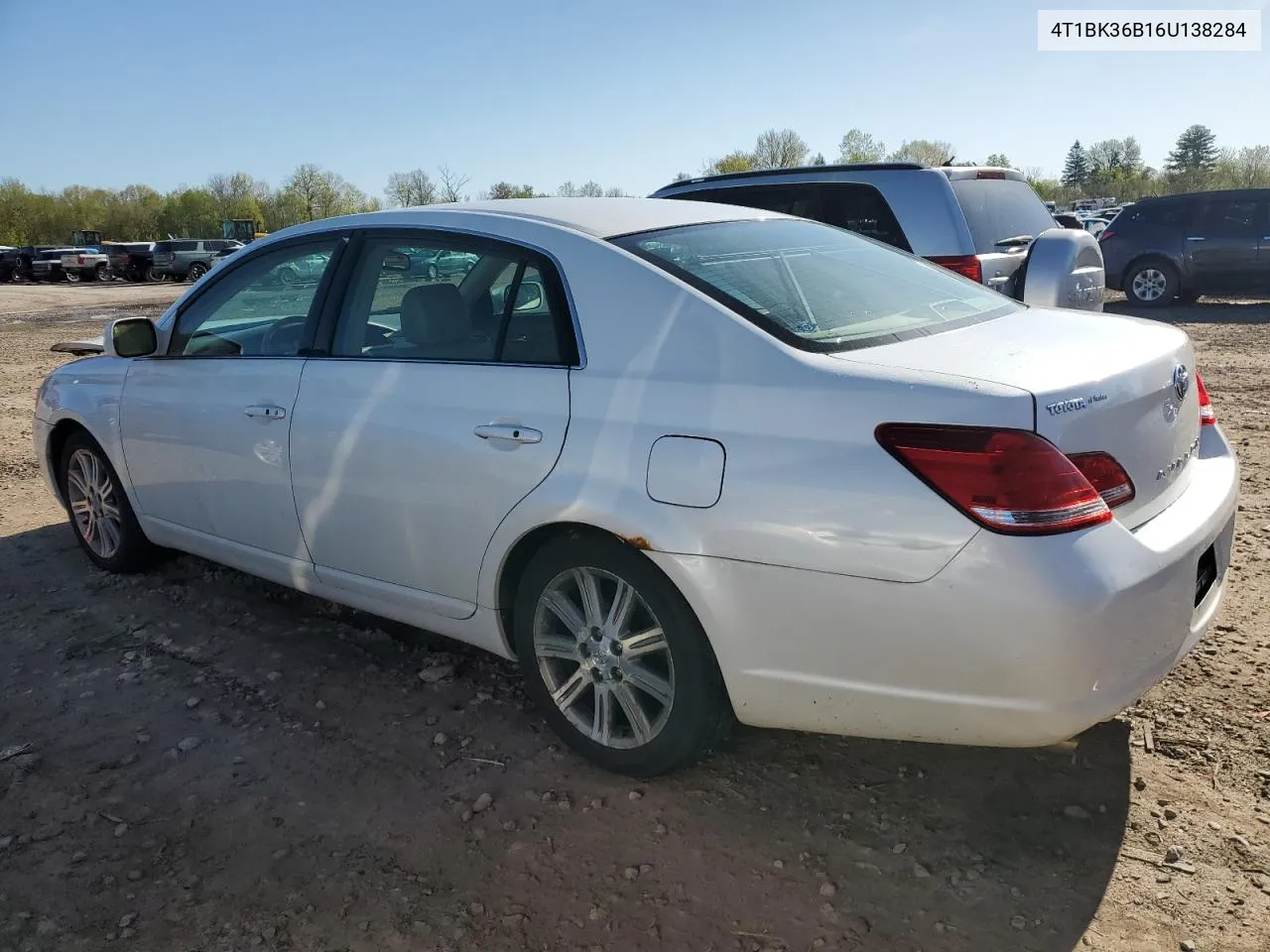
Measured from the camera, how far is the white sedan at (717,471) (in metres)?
2.22

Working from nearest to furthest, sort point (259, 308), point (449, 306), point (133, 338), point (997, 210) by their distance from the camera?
point (449, 306) → point (259, 308) → point (133, 338) → point (997, 210)

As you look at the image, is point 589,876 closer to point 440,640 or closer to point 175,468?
point 440,640

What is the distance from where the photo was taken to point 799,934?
7.43 ft

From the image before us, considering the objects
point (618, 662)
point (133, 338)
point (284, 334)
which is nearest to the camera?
point (618, 662)

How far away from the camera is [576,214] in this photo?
323 cm

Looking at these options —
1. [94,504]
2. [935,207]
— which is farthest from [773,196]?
[94,504]

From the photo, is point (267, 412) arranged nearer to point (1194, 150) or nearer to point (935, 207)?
point (935, 207)

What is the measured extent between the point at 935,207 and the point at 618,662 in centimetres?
511

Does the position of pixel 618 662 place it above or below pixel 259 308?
below

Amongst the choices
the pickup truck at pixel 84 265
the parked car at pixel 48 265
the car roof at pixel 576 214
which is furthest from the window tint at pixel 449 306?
the parked car at pixel 48 265

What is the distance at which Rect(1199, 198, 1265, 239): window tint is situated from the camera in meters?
14.0

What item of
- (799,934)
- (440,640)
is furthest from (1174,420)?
(440,640)

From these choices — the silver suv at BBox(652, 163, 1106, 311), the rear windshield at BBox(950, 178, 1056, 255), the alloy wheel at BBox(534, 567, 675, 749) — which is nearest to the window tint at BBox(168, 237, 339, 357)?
the alloy wheel at BBox(534, 567, 675, 749)

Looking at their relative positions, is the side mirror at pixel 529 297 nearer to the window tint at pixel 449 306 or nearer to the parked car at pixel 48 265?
the window tint at pixel 449 306
